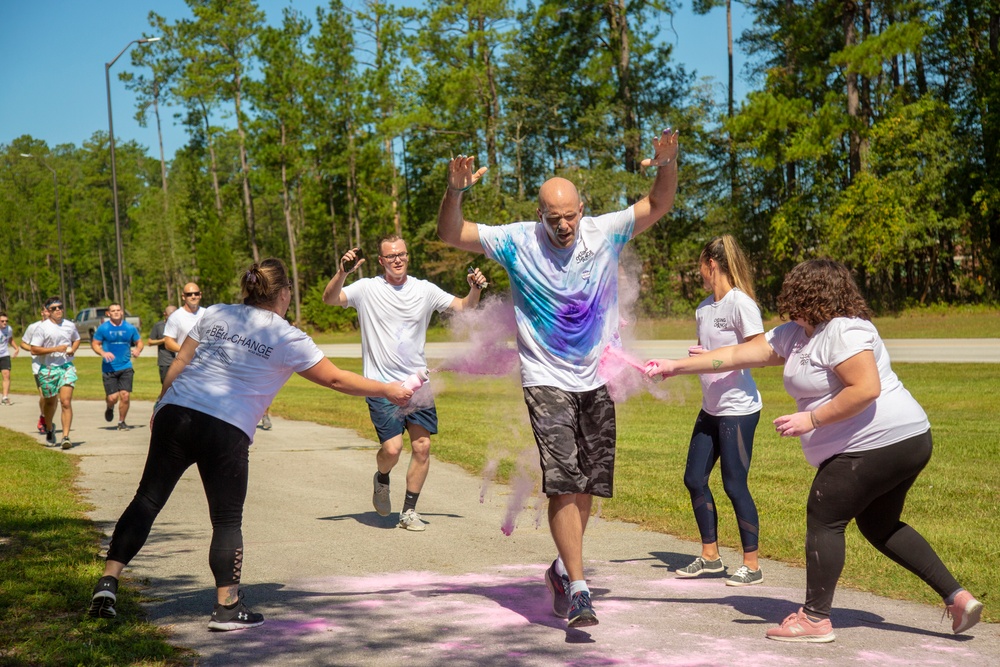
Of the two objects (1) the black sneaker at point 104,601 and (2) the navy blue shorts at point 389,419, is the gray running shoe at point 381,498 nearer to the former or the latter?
(2) the navy blue shorts at point 389,419

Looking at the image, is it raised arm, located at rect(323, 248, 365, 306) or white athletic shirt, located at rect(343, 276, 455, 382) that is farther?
white athletic shirt, located at rect(343, 276, 455, 382)

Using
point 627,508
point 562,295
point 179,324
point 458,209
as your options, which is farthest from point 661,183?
point 179,324

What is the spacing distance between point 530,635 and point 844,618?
5.49ft

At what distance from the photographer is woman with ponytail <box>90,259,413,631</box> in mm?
4965

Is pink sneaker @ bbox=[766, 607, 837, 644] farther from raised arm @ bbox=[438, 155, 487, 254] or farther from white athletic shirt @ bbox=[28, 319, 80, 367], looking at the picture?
white athletic shirt @ bbox=[28, 319, 80, 367]

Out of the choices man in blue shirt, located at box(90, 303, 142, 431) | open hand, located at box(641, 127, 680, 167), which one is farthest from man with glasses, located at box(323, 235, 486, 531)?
man in blue shirt, located at box(90, 303, 142, 431)

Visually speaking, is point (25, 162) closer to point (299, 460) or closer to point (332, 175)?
point (332, 175)

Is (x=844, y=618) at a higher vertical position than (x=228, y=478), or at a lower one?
lower

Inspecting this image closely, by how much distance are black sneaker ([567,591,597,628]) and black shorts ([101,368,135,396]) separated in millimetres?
12087

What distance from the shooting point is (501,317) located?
5602 mm

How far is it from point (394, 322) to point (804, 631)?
4132mm

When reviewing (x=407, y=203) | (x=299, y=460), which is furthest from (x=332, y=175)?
(x=299, y=460)

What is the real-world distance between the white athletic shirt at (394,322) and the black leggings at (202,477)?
2701mm

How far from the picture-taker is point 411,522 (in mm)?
7715
